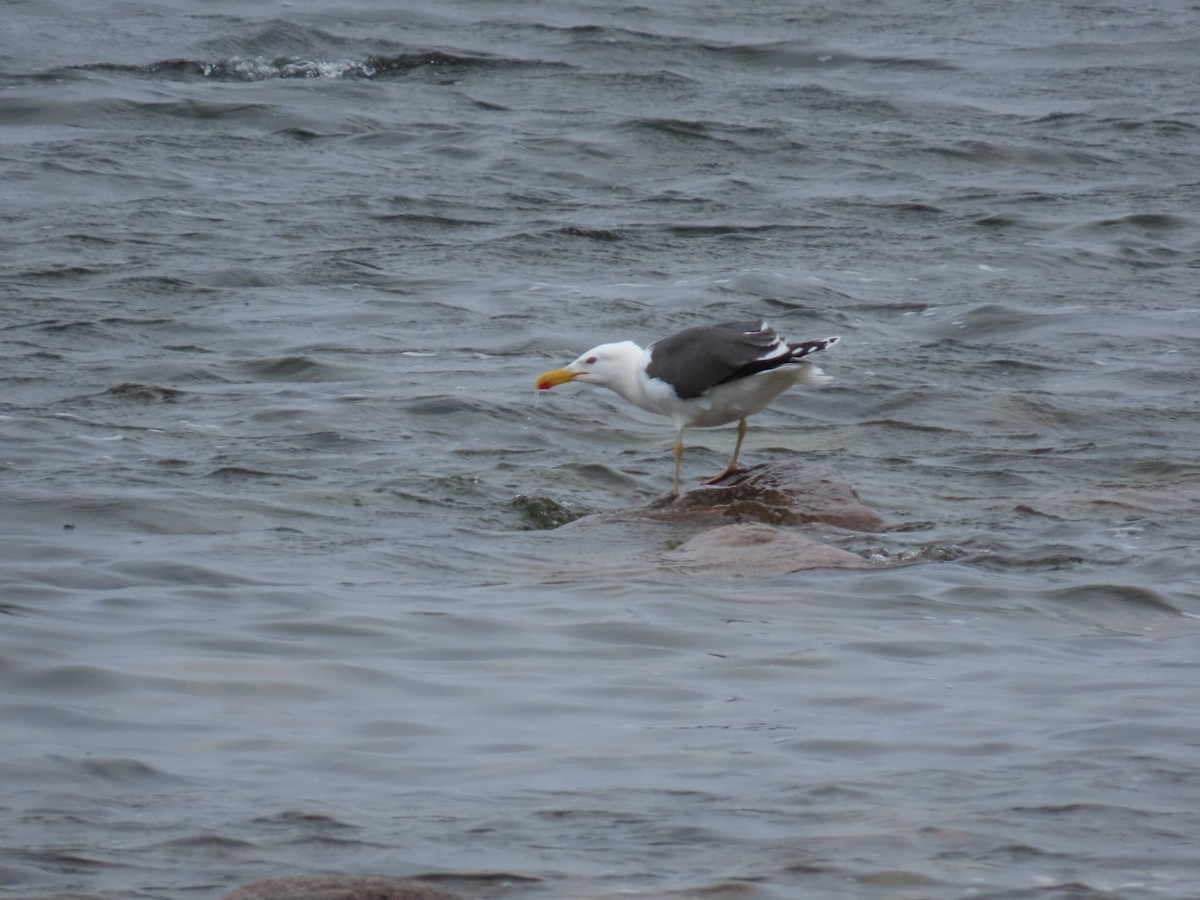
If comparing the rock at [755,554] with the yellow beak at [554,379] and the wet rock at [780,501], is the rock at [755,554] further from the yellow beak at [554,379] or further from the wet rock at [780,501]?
the yellow beak at [554,379]

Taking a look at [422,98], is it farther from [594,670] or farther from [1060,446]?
[594,670]

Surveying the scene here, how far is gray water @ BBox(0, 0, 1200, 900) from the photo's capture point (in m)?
3.98

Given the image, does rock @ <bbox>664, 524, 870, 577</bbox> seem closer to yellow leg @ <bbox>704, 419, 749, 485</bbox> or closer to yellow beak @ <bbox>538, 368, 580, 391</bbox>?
yellow leg @ <bbox>704, 419, 749, 485</bbox>

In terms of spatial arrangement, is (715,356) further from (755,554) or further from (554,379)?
(755,554)

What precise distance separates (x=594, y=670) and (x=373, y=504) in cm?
248

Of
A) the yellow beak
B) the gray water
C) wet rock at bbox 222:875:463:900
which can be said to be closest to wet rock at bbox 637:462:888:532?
the gray water

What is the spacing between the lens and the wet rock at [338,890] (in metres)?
3.26

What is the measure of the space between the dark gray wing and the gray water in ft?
1.98

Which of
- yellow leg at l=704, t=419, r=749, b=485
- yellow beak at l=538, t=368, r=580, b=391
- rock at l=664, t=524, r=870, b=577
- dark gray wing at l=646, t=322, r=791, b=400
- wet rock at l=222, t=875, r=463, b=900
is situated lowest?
yellow leg at l=704, t=419, r=749, b=485

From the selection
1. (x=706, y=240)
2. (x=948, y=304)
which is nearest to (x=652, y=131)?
(x=706, y=240)

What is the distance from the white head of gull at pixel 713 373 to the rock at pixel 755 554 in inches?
48.7

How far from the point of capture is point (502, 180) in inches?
585

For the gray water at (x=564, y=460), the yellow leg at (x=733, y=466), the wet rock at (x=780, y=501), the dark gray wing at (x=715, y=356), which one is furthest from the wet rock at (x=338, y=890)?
the yellow leg at (x=733, y=466)

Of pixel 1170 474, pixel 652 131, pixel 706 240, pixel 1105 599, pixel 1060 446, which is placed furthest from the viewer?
pixel 652 131
